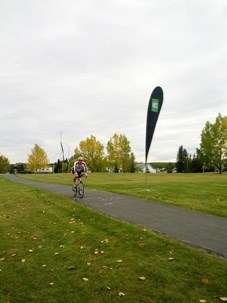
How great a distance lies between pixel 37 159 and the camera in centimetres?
8981

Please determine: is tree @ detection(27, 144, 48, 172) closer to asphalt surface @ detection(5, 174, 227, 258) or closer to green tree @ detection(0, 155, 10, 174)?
green tree @ detection(0, 155, 10, 174)

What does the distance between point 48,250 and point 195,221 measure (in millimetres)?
4335

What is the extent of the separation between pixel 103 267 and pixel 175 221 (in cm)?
412

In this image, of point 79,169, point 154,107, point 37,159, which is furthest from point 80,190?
point 37,159

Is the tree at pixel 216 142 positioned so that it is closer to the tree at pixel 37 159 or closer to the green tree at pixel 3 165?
the tree at pixel 37 159

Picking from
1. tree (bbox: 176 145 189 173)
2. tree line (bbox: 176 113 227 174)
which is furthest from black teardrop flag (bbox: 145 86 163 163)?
tree (bbox: 176 145 189 173)

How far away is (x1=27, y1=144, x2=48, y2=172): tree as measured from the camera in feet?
295

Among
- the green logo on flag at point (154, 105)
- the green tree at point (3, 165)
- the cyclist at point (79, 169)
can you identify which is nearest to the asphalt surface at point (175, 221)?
the cyclist at point (79, 169)

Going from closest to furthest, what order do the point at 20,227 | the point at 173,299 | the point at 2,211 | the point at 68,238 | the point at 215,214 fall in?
the point at 173,299
the point at 68,238
the point at 20,227
the point at 215,214
the point at 2,211

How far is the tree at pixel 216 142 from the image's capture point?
6144cm

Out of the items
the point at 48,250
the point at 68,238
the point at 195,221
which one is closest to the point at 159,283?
the point at 48,250

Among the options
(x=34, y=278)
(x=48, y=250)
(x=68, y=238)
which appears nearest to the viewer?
(x=34, y=278)

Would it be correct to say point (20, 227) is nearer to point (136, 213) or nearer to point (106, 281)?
point (136, 213)

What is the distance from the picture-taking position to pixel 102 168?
8956 centimetres
